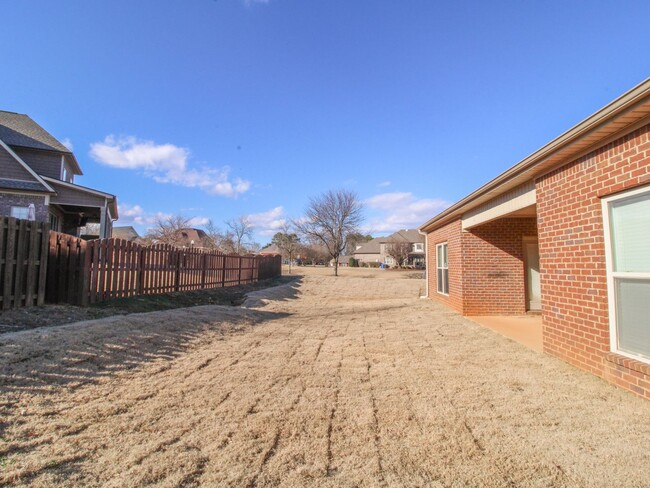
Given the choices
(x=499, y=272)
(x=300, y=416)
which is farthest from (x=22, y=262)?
(x=499, y=272)

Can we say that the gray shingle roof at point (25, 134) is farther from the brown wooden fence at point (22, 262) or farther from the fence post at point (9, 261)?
the fence post at point (9, 261)

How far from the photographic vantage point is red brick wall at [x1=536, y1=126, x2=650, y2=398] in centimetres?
371

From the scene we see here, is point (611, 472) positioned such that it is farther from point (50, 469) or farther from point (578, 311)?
point (50, 469)

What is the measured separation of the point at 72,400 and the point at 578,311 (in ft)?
18.4

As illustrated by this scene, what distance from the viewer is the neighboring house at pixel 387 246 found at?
62.2 m

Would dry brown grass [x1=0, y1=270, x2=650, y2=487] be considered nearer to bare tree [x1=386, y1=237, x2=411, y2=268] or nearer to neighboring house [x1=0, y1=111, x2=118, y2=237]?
neighboring house [x1=0, y1=111, x2=118, y2=237]

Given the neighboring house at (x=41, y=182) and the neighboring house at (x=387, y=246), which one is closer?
the neighboring house at (x=41, y=182)

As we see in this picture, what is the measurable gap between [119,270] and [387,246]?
49829mm

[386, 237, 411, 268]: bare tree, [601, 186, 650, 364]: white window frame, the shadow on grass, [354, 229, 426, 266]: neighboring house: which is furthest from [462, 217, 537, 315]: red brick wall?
[354, 229, 426, 266]: neighboring house

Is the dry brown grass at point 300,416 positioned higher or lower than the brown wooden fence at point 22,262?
lower

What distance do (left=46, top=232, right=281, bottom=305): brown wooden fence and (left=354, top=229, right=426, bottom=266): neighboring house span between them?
44.9m

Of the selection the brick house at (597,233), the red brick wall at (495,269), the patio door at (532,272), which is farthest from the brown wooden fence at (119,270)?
the patio door at (532,272)

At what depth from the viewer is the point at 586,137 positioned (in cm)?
405

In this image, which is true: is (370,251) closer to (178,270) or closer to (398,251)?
(398,251)
